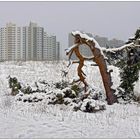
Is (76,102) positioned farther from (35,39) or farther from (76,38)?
(35,39)

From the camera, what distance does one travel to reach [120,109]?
12.4 metres

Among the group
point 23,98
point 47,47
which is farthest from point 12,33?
point 23,98

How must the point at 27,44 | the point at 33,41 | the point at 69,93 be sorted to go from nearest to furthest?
the point at 69,93
the point at 33,41
the point at 27,44

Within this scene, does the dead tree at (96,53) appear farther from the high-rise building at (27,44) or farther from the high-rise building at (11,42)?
the high-rise building at (11,42)

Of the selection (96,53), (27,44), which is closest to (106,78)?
(96,53)

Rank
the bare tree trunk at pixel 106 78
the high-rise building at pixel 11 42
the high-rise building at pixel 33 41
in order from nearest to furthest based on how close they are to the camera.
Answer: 1. the bare tree trunk at pixel 106 78
2. the high-rise building at pixel 33 41
3. the high-rise building at pixel 11 42

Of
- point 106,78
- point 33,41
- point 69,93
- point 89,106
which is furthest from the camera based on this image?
point 33,41

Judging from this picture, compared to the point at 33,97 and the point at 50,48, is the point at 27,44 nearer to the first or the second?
the point at 50,48

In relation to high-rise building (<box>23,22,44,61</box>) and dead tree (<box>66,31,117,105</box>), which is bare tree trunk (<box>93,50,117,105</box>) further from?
high-rise building (<box>23,22,44,61</box>)

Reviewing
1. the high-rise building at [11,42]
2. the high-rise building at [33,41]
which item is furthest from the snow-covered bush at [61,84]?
the high-rise building at [11,42]

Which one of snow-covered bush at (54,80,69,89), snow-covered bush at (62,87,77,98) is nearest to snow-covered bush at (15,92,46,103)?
snow-covered bush at (62,87,77,98)

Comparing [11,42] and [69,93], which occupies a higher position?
[11,42]

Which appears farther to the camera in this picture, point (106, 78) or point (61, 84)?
point (61, 84)

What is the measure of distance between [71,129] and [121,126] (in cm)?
142
